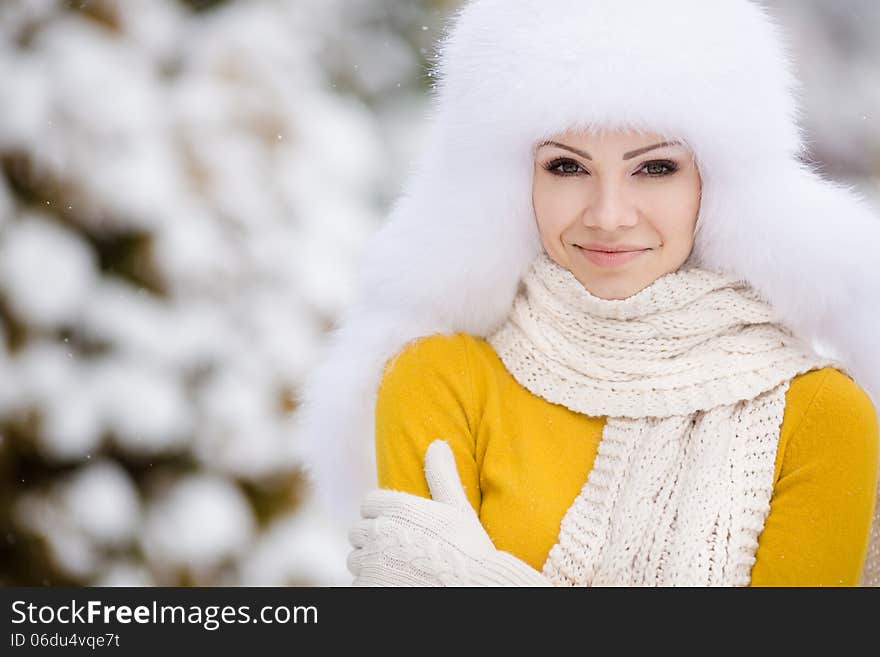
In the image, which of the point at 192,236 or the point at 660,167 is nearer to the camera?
the point at 660,167

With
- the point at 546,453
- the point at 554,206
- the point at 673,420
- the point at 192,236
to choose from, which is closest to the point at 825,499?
the point at 673,420

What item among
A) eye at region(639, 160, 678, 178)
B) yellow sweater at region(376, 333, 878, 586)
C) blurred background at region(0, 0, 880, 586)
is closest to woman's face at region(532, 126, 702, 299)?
eye at region(639, 160, 678, 178)

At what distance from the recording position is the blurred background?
6.48 feet

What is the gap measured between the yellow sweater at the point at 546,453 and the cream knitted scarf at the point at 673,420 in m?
0.02

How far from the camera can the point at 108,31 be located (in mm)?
2021

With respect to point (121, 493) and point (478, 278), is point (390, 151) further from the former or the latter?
point (478, 278)

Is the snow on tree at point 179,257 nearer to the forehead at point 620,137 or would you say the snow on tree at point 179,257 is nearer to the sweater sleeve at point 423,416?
the sweater sleeve at point 423,416

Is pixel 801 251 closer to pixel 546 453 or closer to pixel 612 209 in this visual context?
pixel 612 209

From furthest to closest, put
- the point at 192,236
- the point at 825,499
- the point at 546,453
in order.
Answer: the point at 192,236, the point at 546,453, the point at 825,499

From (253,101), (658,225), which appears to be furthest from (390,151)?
(658,225)

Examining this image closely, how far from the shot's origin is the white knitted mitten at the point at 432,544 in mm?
961

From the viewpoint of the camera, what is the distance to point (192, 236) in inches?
79.5

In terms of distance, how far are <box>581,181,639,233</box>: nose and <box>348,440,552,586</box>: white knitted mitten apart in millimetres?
284

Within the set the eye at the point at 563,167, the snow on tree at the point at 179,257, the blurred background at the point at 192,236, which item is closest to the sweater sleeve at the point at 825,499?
the eye at the point at 563,167
